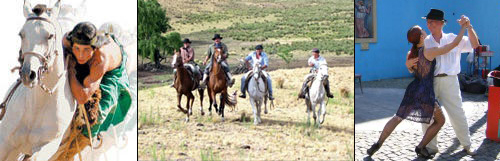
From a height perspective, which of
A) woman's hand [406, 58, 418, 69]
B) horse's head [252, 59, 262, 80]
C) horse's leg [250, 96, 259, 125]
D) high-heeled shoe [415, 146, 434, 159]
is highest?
woman's hand [406, 58, 418, 69]

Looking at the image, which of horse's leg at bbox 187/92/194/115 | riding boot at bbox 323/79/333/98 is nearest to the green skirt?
horse's leg at bbox 187/92/194/115

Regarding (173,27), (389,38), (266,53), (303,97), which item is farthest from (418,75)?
(389,38)

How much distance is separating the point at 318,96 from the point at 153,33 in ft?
6.00

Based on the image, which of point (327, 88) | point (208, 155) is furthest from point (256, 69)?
point (208, 155)

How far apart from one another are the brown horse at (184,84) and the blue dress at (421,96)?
2.29 meters

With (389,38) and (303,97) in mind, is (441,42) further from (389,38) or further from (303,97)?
(389,38)

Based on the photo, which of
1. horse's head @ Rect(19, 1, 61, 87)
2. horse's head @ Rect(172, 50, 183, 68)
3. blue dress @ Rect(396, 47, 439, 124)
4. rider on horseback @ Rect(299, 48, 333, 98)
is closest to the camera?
horse's head @ Rect(19, 1, 61, 87)

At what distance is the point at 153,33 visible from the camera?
417 cm

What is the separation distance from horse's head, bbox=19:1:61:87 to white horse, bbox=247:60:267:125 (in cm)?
190

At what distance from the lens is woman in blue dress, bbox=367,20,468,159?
15.7 feet

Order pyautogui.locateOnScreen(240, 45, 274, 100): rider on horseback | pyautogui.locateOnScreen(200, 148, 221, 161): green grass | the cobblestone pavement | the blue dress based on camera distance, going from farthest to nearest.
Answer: the cobblestone pavement
the blue dress
pyautogui.locateOnScreen(240, 45, 274, 100): rider on horseback
pyautogui.locateOnScreen(200, 148, 221, 161): green grass

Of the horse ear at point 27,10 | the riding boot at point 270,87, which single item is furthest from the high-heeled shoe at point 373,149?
the horse ear at point 27,10

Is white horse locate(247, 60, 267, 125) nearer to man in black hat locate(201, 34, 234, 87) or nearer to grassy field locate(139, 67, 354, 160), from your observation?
grassy field locate(139, 67, 354, 160)

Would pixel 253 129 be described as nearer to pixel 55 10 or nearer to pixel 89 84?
pixel 89 84
